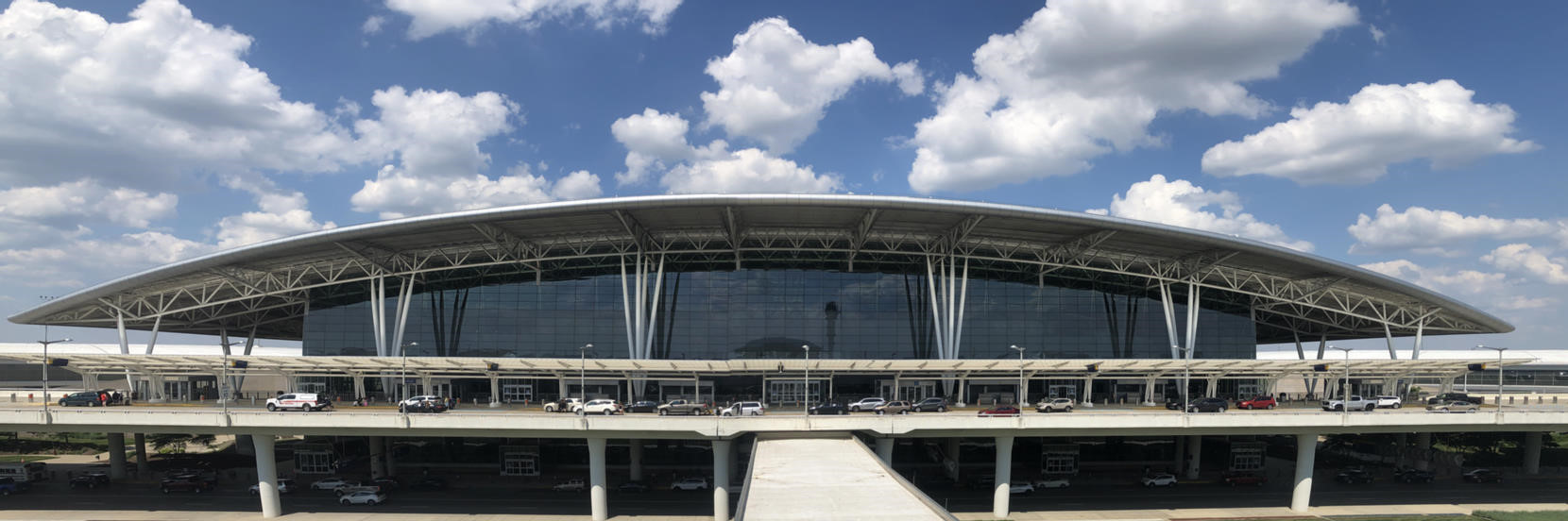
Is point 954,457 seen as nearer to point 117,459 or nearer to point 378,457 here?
point 378,457

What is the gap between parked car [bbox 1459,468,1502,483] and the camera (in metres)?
57.3

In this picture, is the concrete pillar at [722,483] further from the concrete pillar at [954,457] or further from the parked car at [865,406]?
the concrete pillar at [954,457]

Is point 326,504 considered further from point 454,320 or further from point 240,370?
point 454,320

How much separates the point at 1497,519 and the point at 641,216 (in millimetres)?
58638

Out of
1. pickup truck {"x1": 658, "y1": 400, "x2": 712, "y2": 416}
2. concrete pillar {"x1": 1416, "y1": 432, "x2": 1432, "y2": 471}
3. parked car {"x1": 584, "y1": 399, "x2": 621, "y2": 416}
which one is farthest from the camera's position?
concrete pillar {"x1": 1416, "y1": 432, "x2": 1432, "y2": 471}

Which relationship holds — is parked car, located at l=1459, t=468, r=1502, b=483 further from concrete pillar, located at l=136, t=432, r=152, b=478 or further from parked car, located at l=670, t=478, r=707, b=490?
concrete pillar, located at l=136, t=432, r=152, b=478

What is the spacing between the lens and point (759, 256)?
73.2 m

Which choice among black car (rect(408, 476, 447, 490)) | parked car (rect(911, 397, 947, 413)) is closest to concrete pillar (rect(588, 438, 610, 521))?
black car (rect(408, 476, 447, 490))

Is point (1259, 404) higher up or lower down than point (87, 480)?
higher up

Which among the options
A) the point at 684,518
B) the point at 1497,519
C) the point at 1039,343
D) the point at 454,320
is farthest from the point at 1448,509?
the point at 454,320

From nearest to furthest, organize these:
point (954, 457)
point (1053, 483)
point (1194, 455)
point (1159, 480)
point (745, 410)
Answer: point (745, 410), point (1053, 483), point (1159, 480), point (954, 457), point (1194, 455)

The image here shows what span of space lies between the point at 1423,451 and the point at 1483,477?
13.8ft

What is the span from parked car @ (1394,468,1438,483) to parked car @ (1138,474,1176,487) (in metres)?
17.3

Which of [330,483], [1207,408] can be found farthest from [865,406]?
[330,483]
